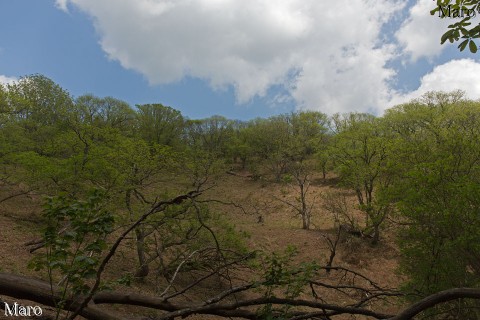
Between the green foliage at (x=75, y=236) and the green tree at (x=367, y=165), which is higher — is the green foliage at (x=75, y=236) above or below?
below

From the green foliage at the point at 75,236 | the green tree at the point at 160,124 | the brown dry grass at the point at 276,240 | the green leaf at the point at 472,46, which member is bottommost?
the brown dry grass at the point at 276,240

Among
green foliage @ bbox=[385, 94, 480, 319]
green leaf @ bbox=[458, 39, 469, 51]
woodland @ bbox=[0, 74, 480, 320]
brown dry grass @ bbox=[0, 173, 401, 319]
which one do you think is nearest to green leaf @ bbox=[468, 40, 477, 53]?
green leaf @ bbox=[458, 39, 469, 51]

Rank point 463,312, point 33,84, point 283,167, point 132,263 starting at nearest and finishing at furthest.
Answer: point 463,312
point 132,263
point 33,84
point 283,167

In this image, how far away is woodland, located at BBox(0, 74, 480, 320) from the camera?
3.14m

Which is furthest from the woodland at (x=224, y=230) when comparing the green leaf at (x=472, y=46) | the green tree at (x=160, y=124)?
the green tree at (x=160, y=124)

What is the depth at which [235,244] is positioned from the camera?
1501 centimetres

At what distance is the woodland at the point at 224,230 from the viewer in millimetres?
3145

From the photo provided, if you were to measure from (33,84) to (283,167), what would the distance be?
3015 centimetres

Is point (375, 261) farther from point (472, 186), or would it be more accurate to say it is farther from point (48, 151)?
point (48, 151)

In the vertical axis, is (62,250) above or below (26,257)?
above

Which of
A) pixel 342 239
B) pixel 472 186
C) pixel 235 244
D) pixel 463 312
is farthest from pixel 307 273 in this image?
pixel 342 239

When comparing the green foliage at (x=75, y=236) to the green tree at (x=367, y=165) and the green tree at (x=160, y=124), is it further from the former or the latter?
the green tree at (x=160, y=124)

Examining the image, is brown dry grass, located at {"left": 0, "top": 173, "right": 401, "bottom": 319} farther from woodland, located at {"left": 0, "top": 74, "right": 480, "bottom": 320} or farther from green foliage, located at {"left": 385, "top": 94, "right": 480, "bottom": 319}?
green foliage, located at {"left": 385, "top": 94, "right": 480, "bottom": 319}

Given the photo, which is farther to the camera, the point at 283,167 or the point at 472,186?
the point at 283,167
